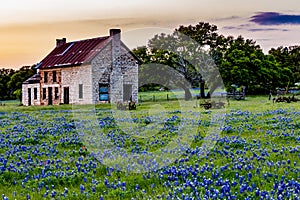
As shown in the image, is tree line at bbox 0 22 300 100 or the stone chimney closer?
tree line at bbox 0 22 300 100

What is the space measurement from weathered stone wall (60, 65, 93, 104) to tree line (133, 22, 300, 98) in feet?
36.7

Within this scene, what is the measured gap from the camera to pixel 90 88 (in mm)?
49625

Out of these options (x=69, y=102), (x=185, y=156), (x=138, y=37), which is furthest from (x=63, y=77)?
(x=185, y=156)

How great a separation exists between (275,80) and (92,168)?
188ft

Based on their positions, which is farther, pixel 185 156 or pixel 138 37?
pixel 138 37

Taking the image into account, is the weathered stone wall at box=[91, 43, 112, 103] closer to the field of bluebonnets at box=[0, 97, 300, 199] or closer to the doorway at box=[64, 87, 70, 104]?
the doorway at box=[64, 87, 70, 104]

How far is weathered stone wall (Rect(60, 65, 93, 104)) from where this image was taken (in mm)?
49875

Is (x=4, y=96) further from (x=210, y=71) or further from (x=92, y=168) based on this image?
(x=92, y=168)

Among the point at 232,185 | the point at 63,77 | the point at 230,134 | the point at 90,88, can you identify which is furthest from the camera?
the point at 63,77

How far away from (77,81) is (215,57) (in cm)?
1968

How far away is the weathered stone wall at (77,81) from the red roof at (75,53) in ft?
2.98

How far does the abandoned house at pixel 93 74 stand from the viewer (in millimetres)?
50094

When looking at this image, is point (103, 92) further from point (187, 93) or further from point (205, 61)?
point (205, 61)

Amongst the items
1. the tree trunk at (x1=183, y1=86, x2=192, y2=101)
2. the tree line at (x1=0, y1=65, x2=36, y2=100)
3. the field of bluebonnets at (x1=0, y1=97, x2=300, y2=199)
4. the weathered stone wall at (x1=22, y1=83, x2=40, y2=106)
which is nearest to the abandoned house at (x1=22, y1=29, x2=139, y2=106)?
the weathered stone wall at (x1=22, y1=83, x2=40, y2=106)
